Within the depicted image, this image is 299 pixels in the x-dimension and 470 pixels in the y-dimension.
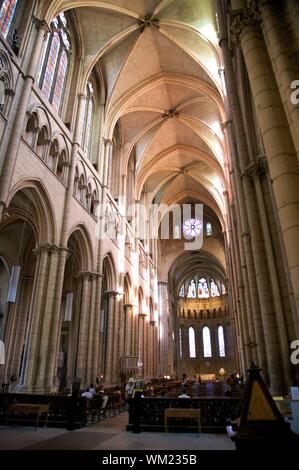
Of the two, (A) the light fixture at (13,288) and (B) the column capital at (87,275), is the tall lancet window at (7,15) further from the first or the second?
(B) the column capital at (87,275)

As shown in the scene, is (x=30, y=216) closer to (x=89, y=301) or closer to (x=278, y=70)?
(x=89, y=301)

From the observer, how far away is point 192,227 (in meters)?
41.3

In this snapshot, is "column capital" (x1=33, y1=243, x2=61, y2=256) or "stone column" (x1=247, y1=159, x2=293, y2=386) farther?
"column capital" (x1=33, y1=243, x2=61, y2=256)

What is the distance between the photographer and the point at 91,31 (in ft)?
57.3

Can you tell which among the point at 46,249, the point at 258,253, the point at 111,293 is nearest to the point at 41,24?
the point at 46,249

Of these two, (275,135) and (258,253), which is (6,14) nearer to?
(275,135)

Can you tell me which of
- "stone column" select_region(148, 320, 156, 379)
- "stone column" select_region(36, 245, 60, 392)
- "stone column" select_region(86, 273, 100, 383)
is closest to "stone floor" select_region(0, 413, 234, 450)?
"stone column" select_region(36, 245, 60, 392)

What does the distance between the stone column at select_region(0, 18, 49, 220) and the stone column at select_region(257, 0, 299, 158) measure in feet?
25.1

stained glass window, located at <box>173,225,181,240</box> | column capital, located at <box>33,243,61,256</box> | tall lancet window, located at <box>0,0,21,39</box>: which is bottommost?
column capital, located at <box>33,243,61,256</box>

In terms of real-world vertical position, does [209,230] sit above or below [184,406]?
above

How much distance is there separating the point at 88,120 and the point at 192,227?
24.8m

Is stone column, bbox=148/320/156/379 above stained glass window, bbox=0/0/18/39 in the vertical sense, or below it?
below

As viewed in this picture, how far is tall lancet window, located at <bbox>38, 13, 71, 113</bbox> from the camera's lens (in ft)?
47.5

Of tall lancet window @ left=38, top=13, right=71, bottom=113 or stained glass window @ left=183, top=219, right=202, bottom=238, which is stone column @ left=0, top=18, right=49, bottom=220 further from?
stained glass window @ left=183, top=219, right=202, bottom=238
